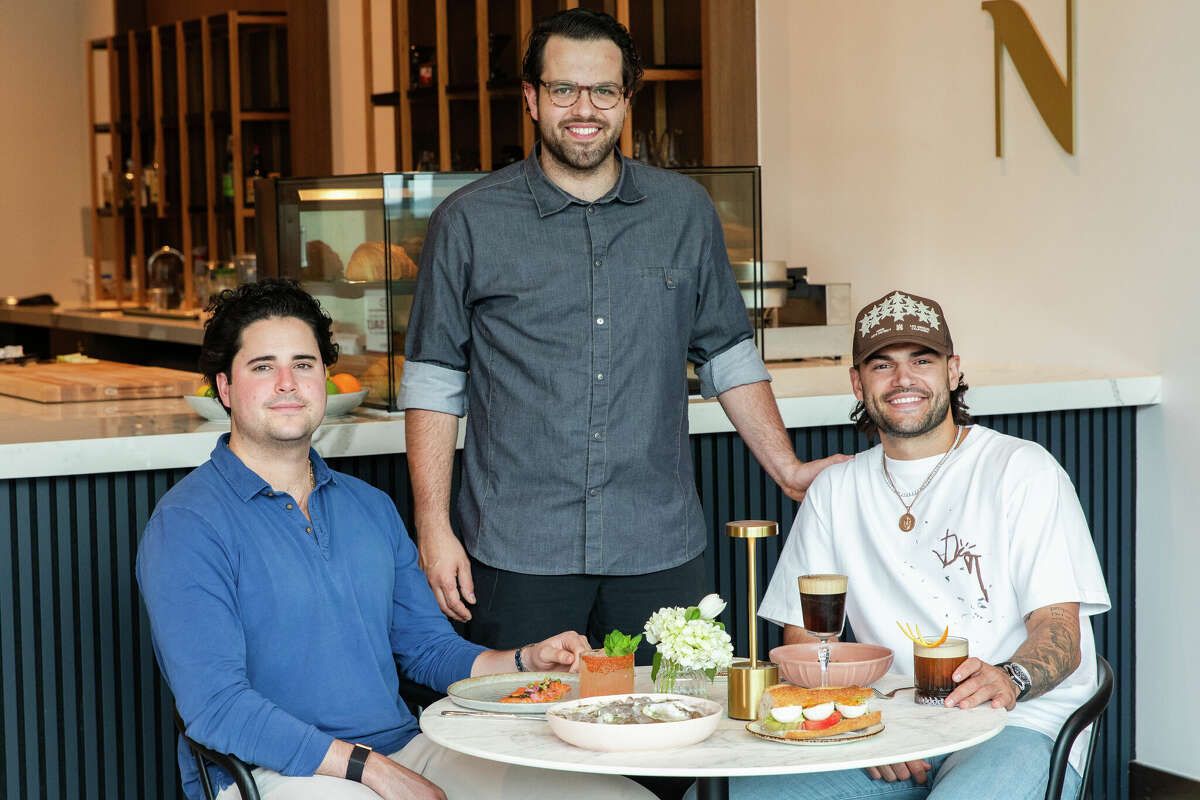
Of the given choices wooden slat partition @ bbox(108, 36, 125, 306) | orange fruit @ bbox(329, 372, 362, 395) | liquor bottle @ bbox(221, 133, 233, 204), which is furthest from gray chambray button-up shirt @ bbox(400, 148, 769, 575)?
wooden slat partition @ bbox(108, 36, 125, 306)

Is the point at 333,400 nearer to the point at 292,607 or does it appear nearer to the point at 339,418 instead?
the point at 339,418

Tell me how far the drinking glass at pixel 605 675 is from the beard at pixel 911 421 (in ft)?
2.12

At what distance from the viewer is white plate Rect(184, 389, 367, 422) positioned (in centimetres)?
308

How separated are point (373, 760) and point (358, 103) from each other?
4.93 metres

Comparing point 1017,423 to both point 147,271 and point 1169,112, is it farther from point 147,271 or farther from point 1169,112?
point 147,271

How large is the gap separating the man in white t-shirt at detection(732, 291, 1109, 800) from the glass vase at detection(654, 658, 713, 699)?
7.7 inches

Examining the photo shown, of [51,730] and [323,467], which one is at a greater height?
[323,467]

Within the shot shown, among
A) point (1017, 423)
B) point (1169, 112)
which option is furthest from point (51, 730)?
point (1169, 112)

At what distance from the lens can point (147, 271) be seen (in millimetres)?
7871

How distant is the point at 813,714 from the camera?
69.9 inches

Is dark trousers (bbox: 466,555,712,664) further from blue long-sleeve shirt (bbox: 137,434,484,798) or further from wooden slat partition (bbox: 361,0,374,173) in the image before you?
wooden slat partition (bbox: 361,0,374,173)

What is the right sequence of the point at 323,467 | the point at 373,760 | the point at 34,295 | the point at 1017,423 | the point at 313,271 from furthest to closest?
the point at 34,295 < the point at 1017,423 < the point at 313,271 < the point at 323,467 < the point at 373,760

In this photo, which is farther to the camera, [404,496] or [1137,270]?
[1137,270]

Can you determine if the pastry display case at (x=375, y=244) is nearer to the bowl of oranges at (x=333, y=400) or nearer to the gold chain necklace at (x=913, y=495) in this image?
the bowl of oranges at (x=333, y=400)
